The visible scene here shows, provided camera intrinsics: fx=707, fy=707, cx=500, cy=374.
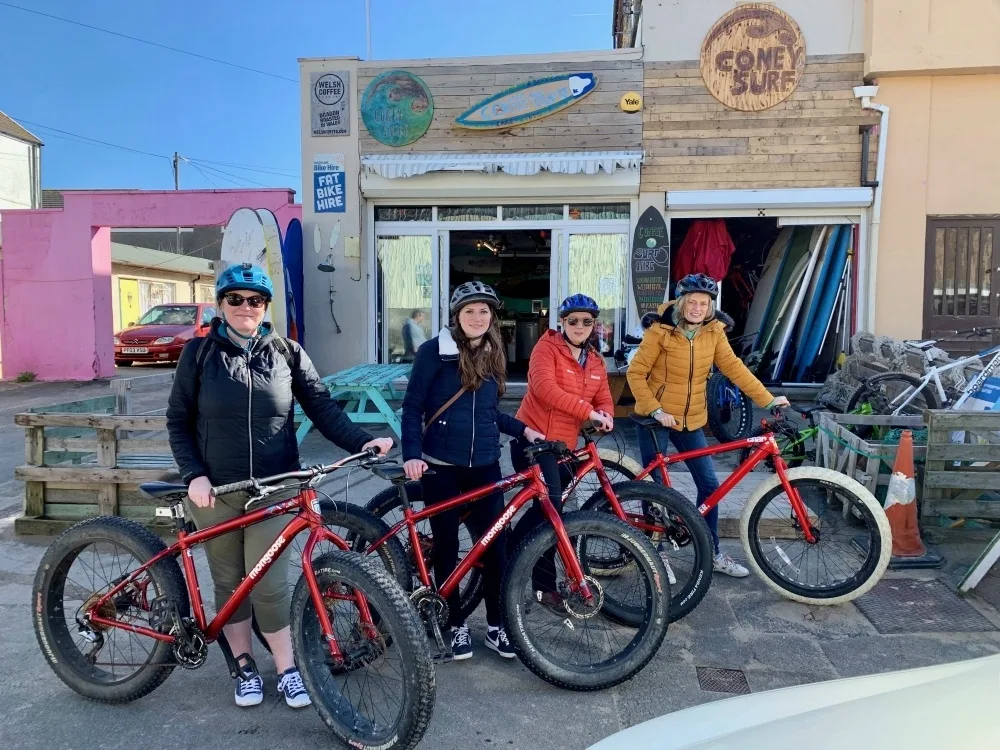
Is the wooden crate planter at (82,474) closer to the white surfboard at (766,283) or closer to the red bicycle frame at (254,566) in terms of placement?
the red bicycle frame at (254,566)

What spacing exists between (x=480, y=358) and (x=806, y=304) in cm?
763

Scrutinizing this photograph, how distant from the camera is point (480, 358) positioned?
11.0 ft

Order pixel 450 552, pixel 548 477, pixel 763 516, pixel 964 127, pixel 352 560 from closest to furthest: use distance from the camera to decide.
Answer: pixel 352 560
pixel 450 552
pixel 548 477
pixel 763 516
pixel 964 127

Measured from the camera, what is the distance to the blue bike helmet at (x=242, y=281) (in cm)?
289

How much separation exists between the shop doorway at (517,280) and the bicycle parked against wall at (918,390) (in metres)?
5.12

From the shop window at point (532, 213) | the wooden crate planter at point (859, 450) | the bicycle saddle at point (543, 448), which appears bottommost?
the wooden crate planter at point (859, 450)

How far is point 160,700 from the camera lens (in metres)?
3.09

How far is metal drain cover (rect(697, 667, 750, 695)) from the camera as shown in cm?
315

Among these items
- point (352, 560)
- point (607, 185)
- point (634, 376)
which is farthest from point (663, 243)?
point (352, 560)

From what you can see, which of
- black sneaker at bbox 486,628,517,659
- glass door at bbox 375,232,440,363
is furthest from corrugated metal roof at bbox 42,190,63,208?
black sneaker at bbox 486,628,517,659

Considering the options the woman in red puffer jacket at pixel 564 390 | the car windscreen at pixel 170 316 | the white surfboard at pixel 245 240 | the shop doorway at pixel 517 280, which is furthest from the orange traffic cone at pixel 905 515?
the car windscreen at pixel 170 316

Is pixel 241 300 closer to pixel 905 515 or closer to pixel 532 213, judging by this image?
pixel 905 515

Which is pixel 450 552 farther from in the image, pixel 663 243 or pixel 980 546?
pixel 663 243

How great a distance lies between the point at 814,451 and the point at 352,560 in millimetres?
4956
